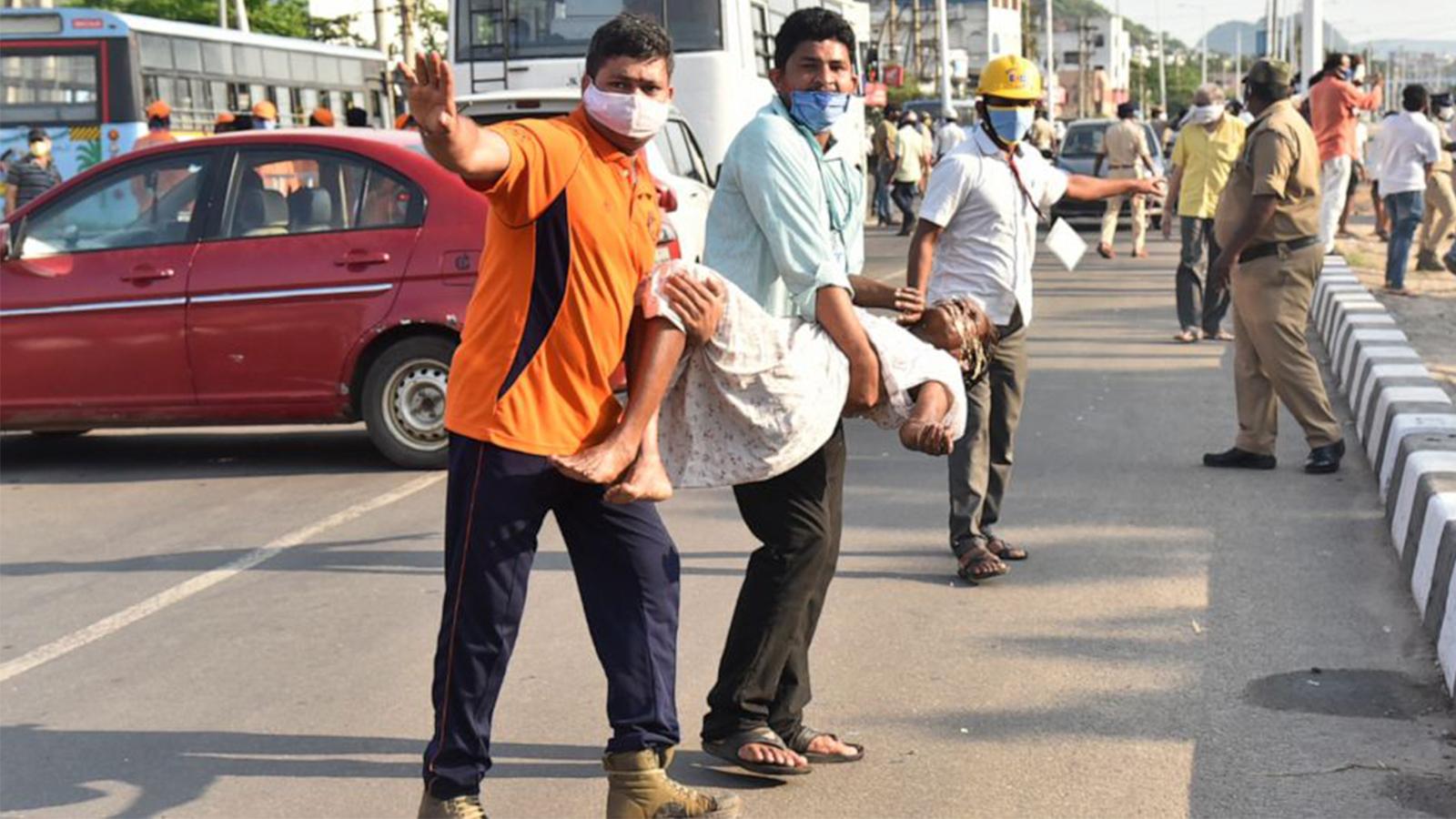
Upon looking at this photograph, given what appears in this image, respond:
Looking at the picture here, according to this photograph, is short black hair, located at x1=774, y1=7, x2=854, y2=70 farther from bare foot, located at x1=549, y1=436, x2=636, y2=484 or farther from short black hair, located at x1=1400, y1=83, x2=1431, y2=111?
short black hair, located at x1=1400, y1=83, x2=1431, y2=111

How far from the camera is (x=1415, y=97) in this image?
1756 centimetres

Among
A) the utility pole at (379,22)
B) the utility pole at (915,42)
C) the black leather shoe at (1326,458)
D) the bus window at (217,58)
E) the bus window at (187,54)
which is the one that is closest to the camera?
the black leather shoe at (1326,458)

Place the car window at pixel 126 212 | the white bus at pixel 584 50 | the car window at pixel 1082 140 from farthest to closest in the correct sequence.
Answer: the car window at pixel 1082 140 → the white bus at pixel 584 50 → the car window at pixel 126 212

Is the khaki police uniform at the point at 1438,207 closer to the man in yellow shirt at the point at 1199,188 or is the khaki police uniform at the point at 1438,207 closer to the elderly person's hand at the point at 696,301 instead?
the man in yellow shirt at the point at 1199,188

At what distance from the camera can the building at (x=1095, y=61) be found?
126 meters

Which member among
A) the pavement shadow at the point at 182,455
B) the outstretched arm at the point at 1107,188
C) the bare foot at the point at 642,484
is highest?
the outstretched arm at the point at 1107,188

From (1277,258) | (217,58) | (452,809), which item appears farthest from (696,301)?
(217,58)

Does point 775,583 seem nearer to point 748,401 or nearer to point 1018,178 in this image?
point 748,401

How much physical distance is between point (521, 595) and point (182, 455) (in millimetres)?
6922

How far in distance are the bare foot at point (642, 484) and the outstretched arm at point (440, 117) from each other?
795mm

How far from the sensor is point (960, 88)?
272 feet

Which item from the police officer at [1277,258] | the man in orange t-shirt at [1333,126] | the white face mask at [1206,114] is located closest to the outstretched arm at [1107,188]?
the police officer at [1277,258]

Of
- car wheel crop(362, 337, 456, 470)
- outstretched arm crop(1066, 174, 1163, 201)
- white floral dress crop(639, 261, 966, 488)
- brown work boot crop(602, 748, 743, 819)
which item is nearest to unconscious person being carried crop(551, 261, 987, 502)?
white floral dress crop(639, 261, 966, 488)

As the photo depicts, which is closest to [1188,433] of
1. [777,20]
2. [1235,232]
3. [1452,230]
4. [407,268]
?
[1235,232]
